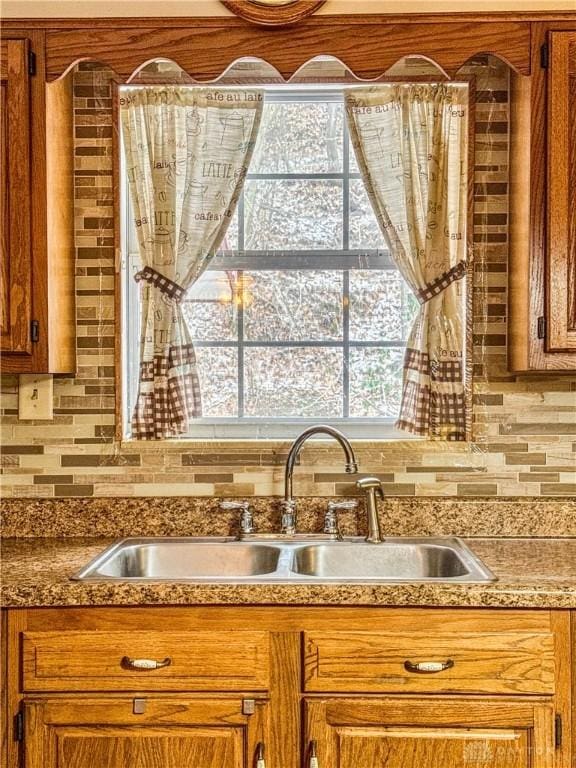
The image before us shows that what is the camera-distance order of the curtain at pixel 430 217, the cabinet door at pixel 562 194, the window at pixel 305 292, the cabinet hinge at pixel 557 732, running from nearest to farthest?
the cabinet hinge at pixel 557 732
the cabinet door at pixel 562 194
the curtain at pixel 430 217
the window at pixel 305 292

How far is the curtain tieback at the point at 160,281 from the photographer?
2.16 m

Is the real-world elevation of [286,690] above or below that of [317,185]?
below

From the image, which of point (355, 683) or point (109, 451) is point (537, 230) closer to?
point (355, 683)

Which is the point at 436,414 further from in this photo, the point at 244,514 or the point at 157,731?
the point at 157,731

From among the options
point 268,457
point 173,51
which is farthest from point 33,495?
point 173,51

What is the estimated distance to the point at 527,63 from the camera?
6.25 feet

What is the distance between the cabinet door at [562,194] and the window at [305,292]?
508 millimetres

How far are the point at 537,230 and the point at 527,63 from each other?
17.8 inches

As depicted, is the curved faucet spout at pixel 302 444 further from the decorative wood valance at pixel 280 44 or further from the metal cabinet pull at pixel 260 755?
the decorative wood valance at pixel 280 44

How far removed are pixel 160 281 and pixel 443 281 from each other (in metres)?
0.85

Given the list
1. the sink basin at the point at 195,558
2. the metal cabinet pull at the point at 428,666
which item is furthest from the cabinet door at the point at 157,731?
the sink basin at the point at 195,558

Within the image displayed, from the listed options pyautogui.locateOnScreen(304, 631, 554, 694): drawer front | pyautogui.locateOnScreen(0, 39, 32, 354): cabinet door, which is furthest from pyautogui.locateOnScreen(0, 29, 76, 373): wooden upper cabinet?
Answer: pyautogui.locateOnScreen(304, 631, 554, 694): drawer front

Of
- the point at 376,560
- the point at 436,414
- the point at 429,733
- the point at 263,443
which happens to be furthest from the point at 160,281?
the point at 429,733

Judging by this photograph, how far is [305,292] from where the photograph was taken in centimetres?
226
